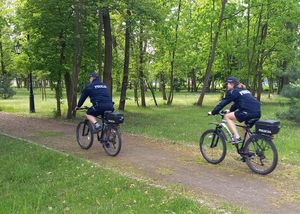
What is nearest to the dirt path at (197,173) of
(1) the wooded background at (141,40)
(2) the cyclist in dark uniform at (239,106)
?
(2) the cyclist in dark uniform at (239,106)

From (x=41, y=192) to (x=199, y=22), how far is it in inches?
1022

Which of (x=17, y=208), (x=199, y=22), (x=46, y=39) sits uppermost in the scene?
(x=199, y=22)

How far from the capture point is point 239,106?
8898 millimetres

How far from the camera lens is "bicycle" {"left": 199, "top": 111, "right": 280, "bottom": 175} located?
8.29 metres

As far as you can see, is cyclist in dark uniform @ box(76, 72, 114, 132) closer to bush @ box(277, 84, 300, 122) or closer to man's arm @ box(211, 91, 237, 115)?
man's arm @ box(211, 91, 237, 115)

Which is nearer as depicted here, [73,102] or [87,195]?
[87,195]

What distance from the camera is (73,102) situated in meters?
19.4

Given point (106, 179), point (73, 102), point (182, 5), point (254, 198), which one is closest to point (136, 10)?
point (73, 102)

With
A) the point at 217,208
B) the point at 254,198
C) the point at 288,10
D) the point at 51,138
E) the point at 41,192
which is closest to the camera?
the point at 217,208

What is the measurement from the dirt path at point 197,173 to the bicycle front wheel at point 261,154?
0.61ft

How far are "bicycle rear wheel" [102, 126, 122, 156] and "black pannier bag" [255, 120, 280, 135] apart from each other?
336 cm

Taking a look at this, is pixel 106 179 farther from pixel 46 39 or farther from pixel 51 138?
pixel 46 39

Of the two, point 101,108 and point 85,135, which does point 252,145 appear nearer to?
point 101,108

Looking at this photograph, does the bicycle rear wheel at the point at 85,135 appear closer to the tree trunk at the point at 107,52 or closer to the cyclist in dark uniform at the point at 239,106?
the cyclist in dark uniform at the point at 239,106
